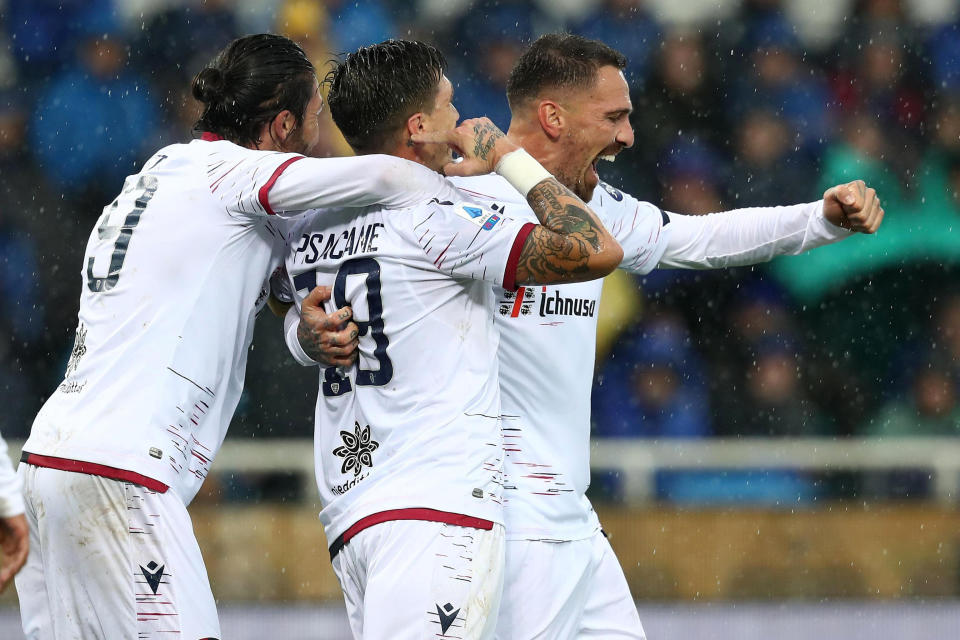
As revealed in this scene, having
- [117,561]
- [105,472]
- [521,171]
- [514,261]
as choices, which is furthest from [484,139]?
[117,561]

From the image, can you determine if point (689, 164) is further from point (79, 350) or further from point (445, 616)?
point (445, 616)

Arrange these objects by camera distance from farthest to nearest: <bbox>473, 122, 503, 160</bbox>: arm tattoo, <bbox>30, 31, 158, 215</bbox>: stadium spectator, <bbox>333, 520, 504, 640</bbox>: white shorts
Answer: <bbox>30, 31, 158, 215</bbox>: stadium spectator, <bbox>473, 122, 503, 160</bbox>: arm tattoo, <bbox>333, 520, 504, 640</bbox>: white shorts

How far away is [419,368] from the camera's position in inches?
112

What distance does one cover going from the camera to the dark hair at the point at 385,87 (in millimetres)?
3010

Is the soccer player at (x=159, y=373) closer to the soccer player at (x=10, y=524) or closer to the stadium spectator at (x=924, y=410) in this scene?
the soccer player at (x=10, y=524)

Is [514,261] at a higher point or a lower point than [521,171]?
lower

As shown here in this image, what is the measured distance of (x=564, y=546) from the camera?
3361 mm

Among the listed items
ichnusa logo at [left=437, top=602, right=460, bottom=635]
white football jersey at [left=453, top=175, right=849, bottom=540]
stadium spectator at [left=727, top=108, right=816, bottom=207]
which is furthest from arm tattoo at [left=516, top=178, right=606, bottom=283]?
stadium spectator at [left=727, top=108, right=816, bottom=207]

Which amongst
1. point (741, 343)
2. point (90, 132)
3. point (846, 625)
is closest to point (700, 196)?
point (741, 343)

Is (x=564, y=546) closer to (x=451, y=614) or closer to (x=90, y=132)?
(x=451, y=614)

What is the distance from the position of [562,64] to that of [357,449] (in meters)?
1.40

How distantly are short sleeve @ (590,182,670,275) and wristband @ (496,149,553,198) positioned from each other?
703mm

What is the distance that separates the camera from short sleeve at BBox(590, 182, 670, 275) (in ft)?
12.2

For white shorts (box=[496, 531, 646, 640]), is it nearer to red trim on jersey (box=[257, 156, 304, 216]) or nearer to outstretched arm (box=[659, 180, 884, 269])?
outstretched arm (box=[659, 180, 884, 269])
